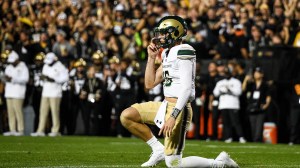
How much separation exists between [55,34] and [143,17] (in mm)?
2515

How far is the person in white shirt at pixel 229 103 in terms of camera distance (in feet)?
63.4

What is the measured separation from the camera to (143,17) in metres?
23.2

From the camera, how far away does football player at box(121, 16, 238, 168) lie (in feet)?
29.2

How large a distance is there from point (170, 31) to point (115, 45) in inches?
521

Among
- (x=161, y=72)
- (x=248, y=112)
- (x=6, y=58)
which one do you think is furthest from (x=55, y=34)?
(x=161, y=72)

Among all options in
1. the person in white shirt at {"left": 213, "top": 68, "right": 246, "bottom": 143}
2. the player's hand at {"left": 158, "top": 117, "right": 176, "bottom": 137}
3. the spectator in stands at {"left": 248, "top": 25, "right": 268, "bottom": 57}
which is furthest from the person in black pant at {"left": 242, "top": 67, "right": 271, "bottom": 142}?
the player's hand at {"left": 158, "top": 117, "right": 176, "bottom": 137}

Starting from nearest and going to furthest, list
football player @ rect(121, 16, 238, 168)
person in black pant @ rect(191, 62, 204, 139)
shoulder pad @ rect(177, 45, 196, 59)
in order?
football player @ rect(121, 16, 238, 168) → shoulder pad @ rect(177, 45, 196, 59) → person in black pant @ rect(191, 62, 204, 139)

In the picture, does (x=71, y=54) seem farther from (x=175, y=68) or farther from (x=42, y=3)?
(x=175, y=68)

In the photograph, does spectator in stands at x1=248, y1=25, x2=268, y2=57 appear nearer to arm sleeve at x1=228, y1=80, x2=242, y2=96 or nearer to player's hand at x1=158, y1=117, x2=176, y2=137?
arm sleeve at x1=228, y1=80, x2=242, y2=96

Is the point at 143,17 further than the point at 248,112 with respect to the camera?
Yes

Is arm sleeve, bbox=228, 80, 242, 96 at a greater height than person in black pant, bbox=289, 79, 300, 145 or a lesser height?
greater

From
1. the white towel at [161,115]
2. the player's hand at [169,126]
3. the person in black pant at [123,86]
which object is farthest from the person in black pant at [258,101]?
the player's hand at [169,126]

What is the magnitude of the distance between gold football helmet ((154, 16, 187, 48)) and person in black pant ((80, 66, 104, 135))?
12153mm

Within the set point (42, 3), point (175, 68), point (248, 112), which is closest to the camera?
point (175, 68)
